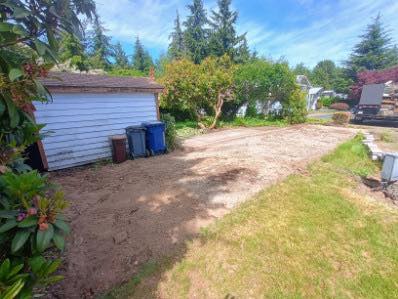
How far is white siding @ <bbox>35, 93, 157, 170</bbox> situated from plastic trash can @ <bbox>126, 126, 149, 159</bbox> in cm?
77

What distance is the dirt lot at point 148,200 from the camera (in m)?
2.89

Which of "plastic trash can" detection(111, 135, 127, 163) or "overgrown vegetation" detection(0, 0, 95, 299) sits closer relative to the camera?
"overgrown vegetation" detection(0, 0, 95, 299)

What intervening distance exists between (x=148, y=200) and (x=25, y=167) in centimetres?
274

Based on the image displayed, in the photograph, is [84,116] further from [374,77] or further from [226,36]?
[374,77]

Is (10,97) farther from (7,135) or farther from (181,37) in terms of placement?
(181,37)

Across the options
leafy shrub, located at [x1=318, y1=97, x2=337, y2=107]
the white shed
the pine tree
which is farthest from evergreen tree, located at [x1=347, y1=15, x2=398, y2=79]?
the white shed

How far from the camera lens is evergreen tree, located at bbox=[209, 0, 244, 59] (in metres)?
24.8

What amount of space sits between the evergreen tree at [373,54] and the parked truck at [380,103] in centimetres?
2121

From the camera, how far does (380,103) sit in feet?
46.9

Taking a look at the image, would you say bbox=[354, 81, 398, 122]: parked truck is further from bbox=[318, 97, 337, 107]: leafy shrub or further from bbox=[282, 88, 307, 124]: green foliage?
bbox=[318, 97, 337, 107]: leafy shrub

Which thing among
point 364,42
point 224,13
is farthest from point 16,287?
point 364,42

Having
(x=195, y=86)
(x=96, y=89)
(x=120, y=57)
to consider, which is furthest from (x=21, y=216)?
(x=120, y=57)

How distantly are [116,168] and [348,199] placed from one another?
591 centimetres

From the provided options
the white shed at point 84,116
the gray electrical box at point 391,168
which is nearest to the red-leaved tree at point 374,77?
the gray electrical box at point 391,168
